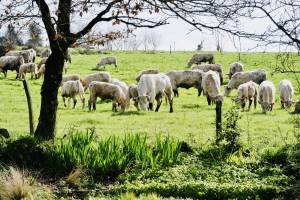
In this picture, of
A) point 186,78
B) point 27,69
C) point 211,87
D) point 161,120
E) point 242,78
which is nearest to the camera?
point 161,120

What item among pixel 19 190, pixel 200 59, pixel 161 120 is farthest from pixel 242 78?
pixel 19 190

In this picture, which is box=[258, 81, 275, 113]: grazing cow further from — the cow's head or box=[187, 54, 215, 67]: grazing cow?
box=[187, 54, 215, 67]: grazing cow

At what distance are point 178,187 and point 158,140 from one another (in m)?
1.84

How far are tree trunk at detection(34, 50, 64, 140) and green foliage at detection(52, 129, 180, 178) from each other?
1.24 meters

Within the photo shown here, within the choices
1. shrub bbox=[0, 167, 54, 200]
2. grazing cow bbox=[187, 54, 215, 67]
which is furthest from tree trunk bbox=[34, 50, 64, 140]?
grazing cow bbox=[187, 54, 215, 67]

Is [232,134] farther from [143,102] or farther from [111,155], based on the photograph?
[143,102]

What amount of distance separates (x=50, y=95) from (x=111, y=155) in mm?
2586

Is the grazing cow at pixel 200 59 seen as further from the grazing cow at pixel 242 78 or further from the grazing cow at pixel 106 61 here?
the grazing cow at pixel 242 78

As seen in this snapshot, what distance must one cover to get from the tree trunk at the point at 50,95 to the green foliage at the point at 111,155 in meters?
1.24

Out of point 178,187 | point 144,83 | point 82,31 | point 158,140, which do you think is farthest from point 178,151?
point 144,83

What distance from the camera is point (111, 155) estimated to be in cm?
1006

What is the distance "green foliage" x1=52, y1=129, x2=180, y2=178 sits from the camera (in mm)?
10008

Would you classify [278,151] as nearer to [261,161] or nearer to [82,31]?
[261,161]

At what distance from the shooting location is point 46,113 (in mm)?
11758
